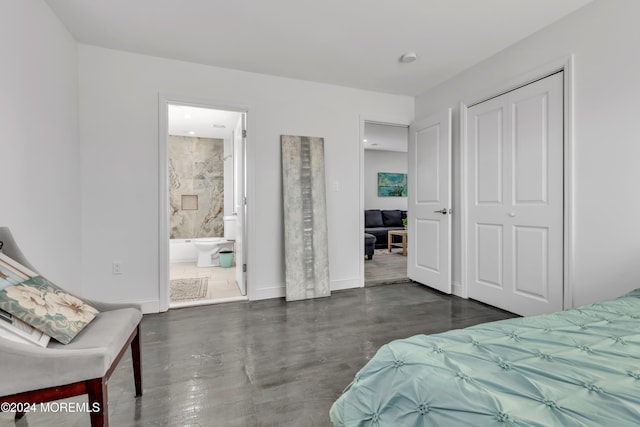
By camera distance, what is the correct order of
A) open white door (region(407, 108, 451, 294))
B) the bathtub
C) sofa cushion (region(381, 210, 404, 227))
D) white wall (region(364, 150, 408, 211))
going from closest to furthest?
open white door (region(407, 108, 451, 294)), the bathtub, sofa cushion (region(381, 210, 404, 227)), white wall (region(364, 150, 408, 211))

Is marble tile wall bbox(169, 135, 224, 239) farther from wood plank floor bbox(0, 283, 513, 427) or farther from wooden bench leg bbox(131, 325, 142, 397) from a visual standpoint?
wooden bench leg bbox(131, 325, 142, 397)

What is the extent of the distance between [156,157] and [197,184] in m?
3.44

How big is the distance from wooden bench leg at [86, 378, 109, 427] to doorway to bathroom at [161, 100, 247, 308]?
→ 2.91 meters

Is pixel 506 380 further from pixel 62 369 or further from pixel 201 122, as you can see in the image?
pixel 201 122

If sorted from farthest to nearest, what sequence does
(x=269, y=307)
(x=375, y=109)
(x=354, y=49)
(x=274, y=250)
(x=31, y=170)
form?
(x=375, y=109), (x=274, y=250), (x=269, y=307), (x=354, y=49), (x=31, y=170)

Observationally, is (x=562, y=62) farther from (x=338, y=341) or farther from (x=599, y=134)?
(x=338, y=341)

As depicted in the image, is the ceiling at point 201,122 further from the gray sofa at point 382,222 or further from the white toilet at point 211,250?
the gray sofa at point 382,222

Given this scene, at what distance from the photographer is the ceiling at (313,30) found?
219cm

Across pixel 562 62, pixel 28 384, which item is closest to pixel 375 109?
pixel 562 62

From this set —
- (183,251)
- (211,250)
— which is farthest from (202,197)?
(211,250)

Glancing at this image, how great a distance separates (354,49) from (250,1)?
105 cm

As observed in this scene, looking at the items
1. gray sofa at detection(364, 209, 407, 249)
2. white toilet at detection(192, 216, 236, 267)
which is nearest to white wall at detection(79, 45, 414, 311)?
white toilet at detection(192, 216, 236, 267)

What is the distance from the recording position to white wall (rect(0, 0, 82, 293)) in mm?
1698

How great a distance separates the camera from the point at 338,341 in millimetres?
2242
